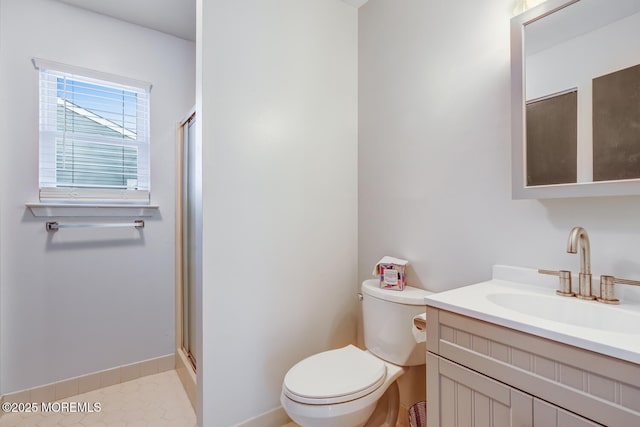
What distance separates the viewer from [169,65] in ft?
7.50

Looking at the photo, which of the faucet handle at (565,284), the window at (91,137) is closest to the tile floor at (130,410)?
the window at (91,137)

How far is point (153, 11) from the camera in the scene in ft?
6.60

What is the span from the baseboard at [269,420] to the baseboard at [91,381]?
1.05 meters

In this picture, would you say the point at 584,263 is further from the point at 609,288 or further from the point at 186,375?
the point at 186,375

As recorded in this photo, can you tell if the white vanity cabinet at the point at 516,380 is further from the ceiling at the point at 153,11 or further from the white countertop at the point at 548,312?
the ceiling at the point at 153,11

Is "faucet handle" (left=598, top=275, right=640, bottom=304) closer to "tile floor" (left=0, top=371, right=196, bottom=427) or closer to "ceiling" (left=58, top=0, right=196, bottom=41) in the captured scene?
A: "tile floor" (left=0, top=371, right=196, bottom=427)

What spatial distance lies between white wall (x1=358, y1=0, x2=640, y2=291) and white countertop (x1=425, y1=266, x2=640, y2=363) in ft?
0.30

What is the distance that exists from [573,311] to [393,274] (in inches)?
28.6

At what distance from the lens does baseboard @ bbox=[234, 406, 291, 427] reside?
155cm

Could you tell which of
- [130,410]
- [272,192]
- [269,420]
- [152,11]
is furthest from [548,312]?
[152,11]

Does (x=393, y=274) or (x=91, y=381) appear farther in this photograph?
(x=91, y=381)

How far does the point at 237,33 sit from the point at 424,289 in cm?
160

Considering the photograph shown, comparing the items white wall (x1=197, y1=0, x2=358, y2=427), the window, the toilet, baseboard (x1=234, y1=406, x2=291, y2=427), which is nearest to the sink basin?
the toilet

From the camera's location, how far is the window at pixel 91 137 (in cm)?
191
